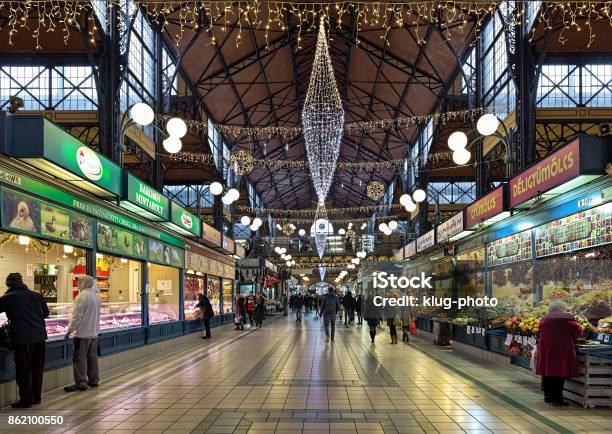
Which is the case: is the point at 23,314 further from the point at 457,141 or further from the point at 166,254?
the point at 166,254

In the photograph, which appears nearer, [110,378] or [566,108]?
[110,378]

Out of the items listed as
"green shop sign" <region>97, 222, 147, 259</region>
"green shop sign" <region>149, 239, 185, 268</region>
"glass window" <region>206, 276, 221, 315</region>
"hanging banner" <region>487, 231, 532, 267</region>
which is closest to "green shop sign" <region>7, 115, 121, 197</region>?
"green shop sign" <region>97, 222, 147, 259</region>

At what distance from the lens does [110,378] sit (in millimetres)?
9602

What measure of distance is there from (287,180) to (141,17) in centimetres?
2896

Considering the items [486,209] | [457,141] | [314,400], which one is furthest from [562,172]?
[314,400]

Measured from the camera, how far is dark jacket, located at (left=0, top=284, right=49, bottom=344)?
711 centimetres

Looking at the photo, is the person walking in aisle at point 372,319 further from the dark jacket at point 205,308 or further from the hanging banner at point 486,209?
the dark jacket at point 205,308

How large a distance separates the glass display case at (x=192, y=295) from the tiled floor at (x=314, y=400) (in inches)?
203

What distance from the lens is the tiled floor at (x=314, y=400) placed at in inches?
245

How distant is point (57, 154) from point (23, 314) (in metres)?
1.86

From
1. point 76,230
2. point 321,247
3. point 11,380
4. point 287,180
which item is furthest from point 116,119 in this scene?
point 287,180

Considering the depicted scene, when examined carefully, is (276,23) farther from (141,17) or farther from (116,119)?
(116,119)

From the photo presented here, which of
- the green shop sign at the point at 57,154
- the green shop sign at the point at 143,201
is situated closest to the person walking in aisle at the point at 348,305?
the green shop sign at the point at 143,201

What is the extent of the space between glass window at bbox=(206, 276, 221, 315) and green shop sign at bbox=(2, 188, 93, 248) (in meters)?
11.4
